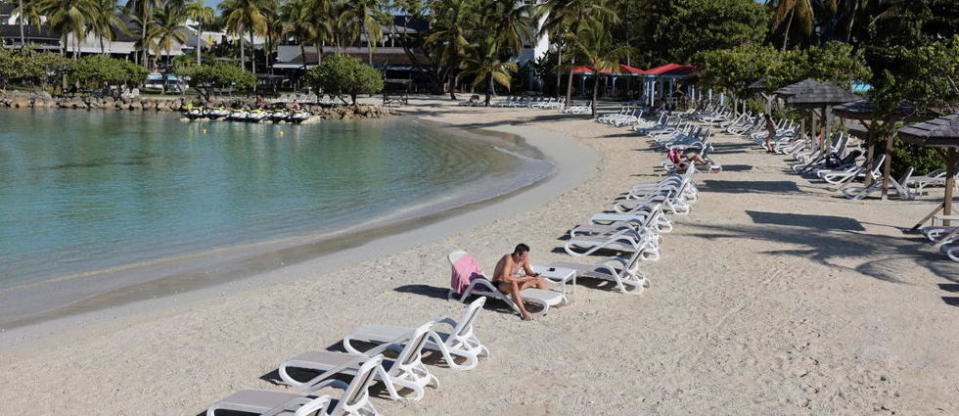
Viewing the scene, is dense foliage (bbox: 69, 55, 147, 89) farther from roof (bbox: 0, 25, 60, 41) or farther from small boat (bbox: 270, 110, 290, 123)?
roof (bbox: 0, 25, 60, 41)

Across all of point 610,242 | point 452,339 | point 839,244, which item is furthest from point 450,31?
point 452,339

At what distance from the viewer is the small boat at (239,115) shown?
50.4 m

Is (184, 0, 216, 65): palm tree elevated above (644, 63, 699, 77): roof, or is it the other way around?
(184, 0, 216, 65): palm tree

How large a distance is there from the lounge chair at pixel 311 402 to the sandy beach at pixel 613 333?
1.58 feet

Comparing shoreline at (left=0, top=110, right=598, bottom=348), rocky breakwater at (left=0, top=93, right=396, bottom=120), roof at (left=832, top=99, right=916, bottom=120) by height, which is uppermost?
roof at (left=832, top=99, right=916, bottom=120)

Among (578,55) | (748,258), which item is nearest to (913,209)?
(748,258)

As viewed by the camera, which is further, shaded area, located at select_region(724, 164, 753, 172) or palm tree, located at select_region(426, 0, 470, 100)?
palm tree, located at select_region(426, 0, 470, 100)

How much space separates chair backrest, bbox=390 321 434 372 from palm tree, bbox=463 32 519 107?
5226 centimetres

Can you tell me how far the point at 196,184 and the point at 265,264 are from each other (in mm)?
11354

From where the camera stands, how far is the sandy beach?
673 centimetres

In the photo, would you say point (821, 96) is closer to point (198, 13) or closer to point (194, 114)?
point (194, 114)

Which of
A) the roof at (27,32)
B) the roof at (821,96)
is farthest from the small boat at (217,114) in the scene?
the roof at (821,96)

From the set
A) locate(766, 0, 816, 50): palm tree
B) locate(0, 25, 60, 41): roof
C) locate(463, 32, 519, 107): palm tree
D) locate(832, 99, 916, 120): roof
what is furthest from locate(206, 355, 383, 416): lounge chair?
locate(0, 25, 60, 41): roof

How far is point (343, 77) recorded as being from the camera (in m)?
55.9
